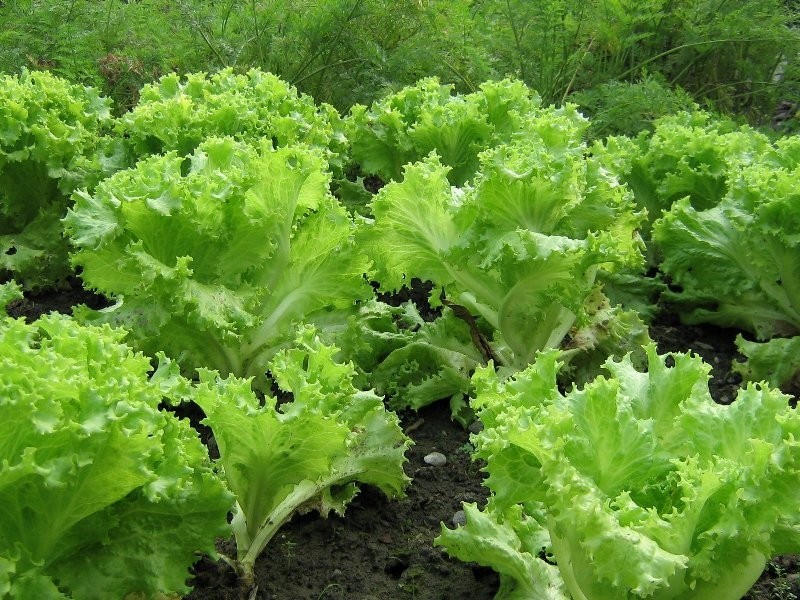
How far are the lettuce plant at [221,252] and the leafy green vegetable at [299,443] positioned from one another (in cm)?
71

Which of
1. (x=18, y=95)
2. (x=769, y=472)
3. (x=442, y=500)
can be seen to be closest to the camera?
(x=769, y=472)

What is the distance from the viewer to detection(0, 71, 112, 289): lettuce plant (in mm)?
5367

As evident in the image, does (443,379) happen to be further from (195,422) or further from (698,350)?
(698,350)

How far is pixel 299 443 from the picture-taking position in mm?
3230

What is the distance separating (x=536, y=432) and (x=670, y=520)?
485 mm

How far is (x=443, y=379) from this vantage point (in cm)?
461

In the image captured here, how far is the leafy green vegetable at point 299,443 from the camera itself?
3.13 meters

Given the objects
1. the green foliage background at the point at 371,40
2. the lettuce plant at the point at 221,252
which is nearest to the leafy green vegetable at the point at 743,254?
the green foliage background at the point at 371,40

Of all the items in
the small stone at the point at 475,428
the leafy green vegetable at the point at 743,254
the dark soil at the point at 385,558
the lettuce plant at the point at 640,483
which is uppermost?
the lettuce plant at the point at 640,483

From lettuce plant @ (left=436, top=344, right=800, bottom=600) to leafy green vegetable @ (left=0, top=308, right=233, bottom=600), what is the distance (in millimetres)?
1019

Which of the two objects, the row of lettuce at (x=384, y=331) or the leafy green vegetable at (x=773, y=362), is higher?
the row of lettuce at (x=384, y=331)

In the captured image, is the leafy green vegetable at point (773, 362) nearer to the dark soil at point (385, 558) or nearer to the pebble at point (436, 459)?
the dark soil at point (385, 558)

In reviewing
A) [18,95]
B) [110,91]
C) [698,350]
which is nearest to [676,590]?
[698,350]

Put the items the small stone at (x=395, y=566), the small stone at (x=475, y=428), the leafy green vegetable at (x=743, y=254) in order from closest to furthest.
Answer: the small stone at (x=395, y=566), the small stone at (x=475, y=428), the leafy green vegetable at (x=743, y=254)
